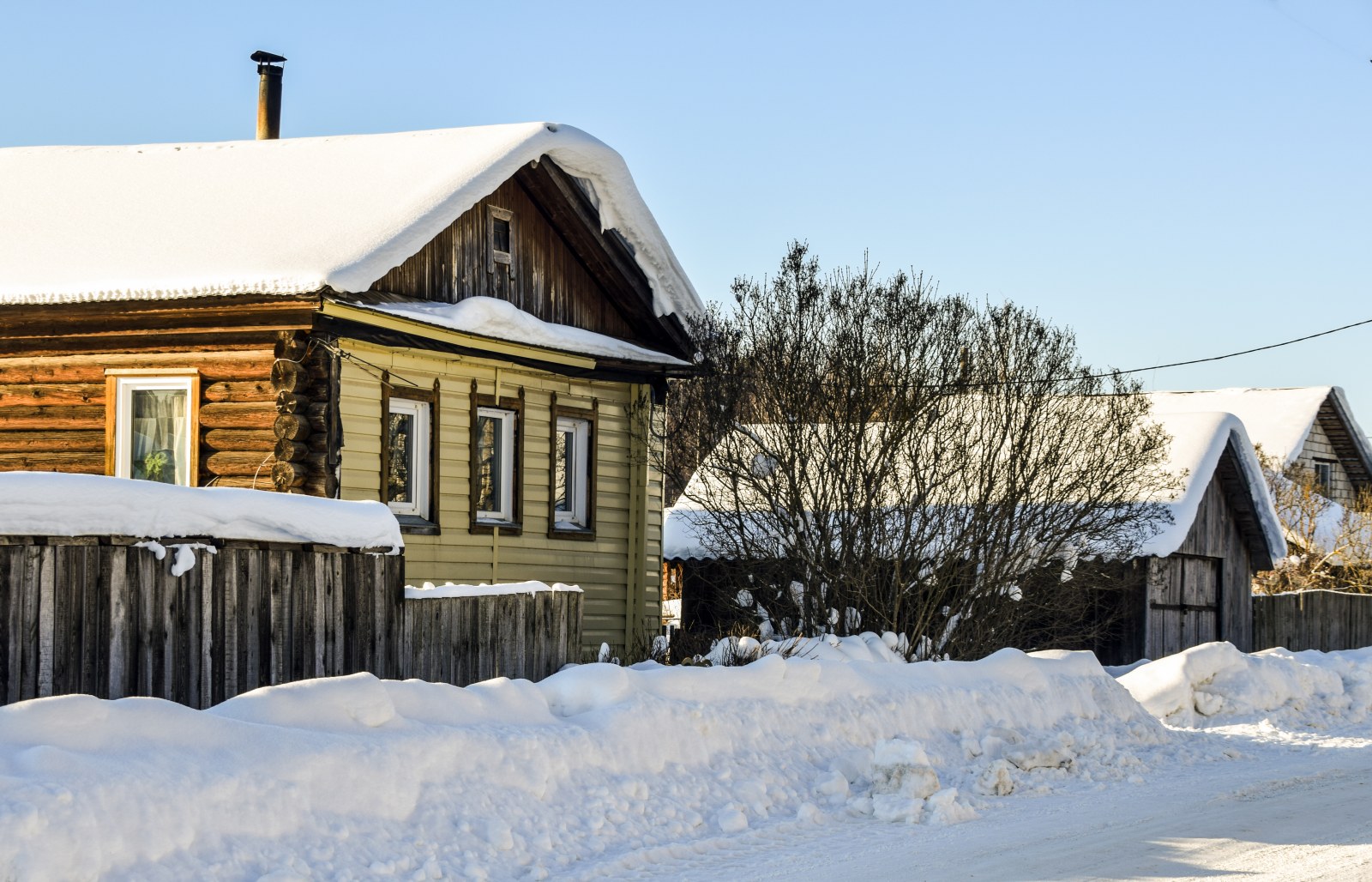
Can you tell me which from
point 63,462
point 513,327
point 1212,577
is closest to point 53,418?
point 63,462

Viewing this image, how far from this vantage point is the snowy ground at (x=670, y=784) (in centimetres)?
605

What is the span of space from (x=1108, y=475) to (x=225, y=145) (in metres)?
10.4

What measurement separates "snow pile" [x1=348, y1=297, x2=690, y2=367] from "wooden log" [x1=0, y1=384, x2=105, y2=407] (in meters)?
2.84

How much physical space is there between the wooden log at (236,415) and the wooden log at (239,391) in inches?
2.1

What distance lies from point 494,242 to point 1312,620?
1673 cm

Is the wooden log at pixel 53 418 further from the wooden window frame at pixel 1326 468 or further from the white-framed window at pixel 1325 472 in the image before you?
the white-framed window at pixel 1325 472

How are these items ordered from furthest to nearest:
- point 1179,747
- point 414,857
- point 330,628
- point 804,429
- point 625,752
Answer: point 804,429 → point 1179,747 → point 330,628 → point 625,752 → point 414,857

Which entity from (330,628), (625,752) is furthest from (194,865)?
(330,628)

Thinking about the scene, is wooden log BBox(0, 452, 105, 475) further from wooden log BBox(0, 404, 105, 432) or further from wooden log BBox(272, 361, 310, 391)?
wooden log BBox(272, 361, 310, 391)

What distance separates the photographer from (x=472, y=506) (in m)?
14.8

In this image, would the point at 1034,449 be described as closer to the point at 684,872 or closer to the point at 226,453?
the point at 226,453

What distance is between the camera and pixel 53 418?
1377cm

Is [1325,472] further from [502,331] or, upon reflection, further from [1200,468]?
[502,331]

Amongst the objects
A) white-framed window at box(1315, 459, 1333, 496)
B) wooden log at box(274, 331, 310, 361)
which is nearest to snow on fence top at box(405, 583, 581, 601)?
wooden log at box(274, 331, 310, 361)
